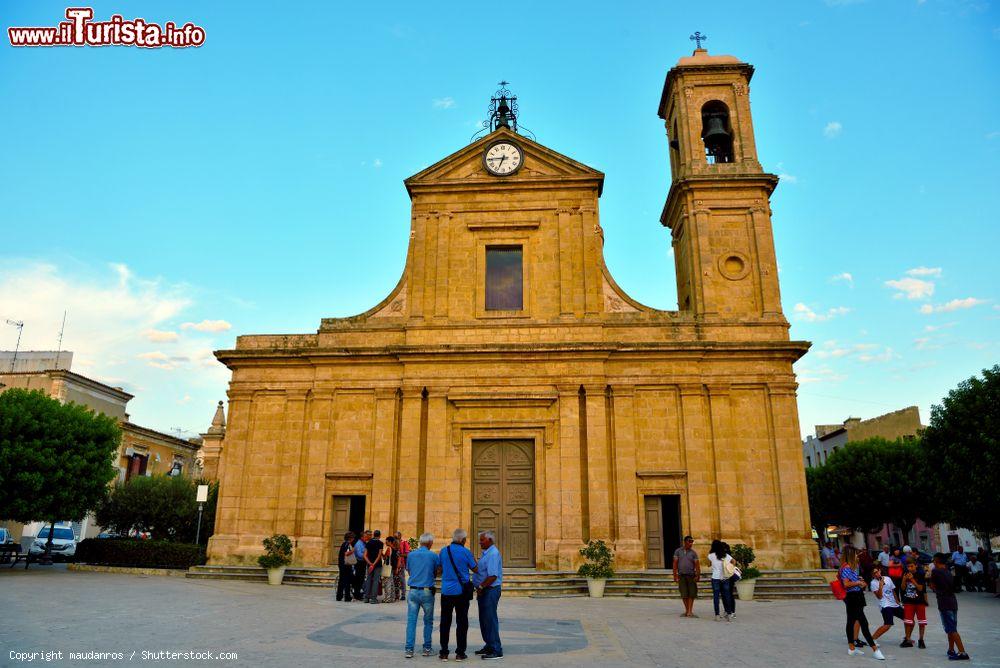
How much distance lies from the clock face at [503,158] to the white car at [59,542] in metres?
25.9

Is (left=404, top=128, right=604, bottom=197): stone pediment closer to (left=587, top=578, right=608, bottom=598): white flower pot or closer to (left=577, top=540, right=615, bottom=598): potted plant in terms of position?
(left=577, top=540, right=615, bottom=598): potted plant

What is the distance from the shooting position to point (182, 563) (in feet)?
73.0

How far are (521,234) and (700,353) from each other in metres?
7.41

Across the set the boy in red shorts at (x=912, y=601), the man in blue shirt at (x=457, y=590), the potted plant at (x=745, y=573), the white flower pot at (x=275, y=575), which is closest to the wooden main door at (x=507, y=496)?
the white flower pot at (x=275, y=575)

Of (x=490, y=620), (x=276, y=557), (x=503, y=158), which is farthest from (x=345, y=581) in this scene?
(x=503, y=158)

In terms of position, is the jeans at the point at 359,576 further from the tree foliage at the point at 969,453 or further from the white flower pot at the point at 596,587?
the tree foliage at the point at 969,453

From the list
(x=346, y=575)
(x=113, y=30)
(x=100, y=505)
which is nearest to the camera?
(x=113, y=30)

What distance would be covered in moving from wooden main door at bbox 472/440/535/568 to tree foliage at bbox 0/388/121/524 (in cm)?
1382

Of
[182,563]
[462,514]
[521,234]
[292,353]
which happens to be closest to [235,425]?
[292,353]

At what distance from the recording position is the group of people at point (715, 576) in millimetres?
13548

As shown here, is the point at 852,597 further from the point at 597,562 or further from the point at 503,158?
the point at 503,158

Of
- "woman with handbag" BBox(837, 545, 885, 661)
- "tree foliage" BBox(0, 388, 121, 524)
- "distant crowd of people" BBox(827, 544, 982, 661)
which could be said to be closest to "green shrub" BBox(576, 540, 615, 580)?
"distant crowd of people" BBox(827, 544, 982, 661)

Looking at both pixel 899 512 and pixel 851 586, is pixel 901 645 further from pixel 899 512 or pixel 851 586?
pixel 899 512

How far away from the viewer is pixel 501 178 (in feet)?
78.6
